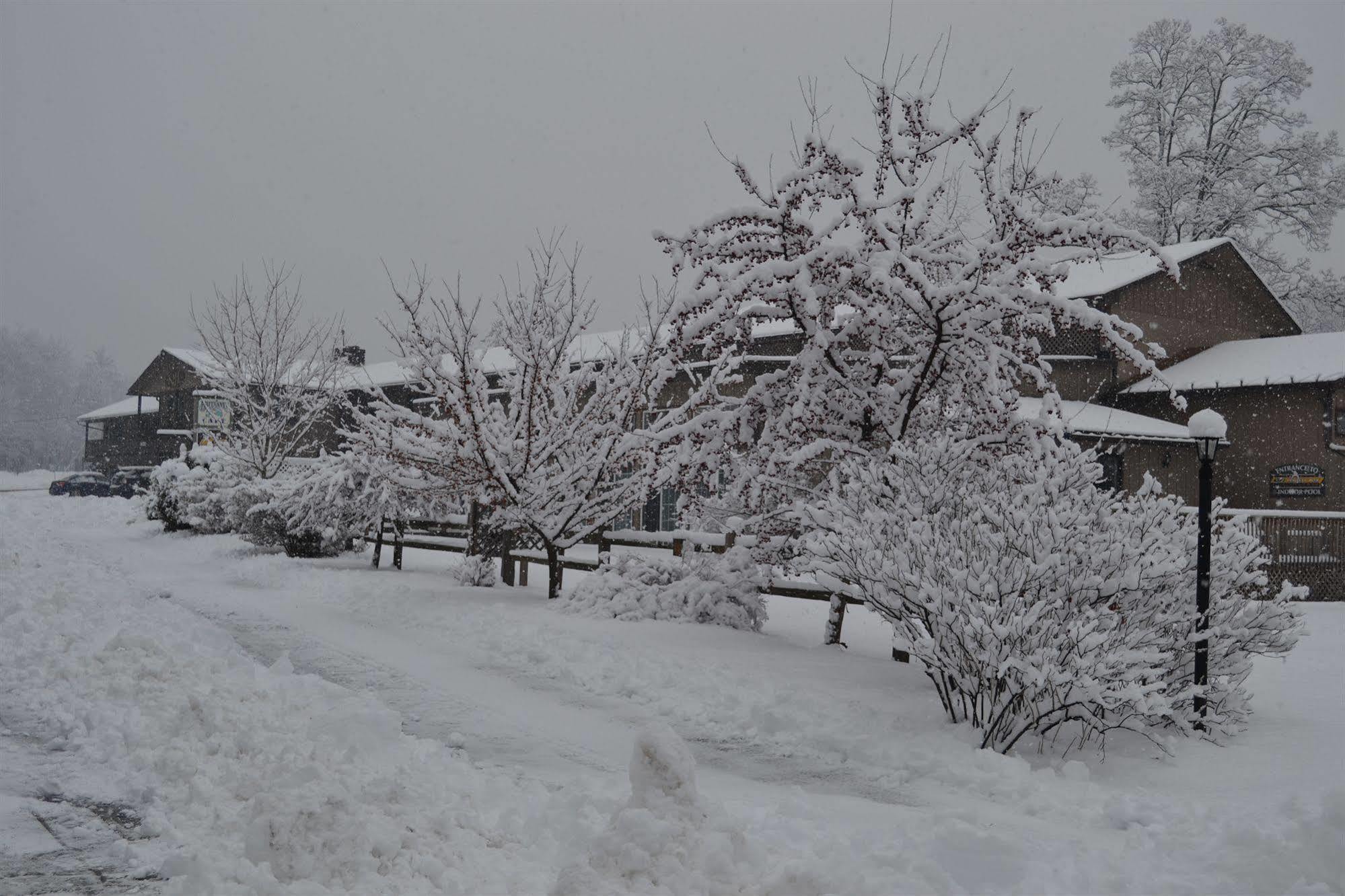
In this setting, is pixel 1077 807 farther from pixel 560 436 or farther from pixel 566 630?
pixel 560 436

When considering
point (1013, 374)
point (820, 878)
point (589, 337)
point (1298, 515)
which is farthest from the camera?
point (589, 337)

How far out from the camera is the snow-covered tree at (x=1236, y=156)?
33.3 meters

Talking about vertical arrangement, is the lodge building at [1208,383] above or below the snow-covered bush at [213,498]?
above

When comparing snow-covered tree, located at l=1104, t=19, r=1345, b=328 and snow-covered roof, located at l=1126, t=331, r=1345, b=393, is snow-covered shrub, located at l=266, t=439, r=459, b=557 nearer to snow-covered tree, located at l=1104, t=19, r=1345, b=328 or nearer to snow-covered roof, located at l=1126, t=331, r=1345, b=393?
snow-covered roof, located at l=1126, t=331, r=1345, b=393

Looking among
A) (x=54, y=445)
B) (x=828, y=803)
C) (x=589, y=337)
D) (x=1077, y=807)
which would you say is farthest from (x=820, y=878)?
(x=54, y=445)

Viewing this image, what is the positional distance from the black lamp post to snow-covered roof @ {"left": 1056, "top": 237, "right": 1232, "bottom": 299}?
17994mm

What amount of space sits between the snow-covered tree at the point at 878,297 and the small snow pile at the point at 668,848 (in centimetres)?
527

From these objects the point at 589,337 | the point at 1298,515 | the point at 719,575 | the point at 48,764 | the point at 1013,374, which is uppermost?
the point at 589,337

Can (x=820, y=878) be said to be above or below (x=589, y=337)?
below

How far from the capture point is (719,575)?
11023 millimetres

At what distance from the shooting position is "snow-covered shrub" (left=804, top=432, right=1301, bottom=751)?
595 cm

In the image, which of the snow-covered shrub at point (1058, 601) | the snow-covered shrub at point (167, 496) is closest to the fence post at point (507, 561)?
the snow-covered shrub at point (1058, 601)

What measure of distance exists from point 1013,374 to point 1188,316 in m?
19.5

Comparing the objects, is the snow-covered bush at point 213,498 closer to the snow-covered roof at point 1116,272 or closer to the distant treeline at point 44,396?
the snow-covered roof at point 1116,272
